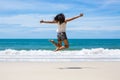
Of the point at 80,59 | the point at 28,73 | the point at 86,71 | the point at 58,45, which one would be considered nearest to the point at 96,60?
the point at 80,59

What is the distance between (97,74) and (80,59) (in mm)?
3401

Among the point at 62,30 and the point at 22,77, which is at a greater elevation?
the point at 62,30

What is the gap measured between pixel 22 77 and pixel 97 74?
64.1 inches

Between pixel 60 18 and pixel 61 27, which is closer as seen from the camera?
pixel 60 18

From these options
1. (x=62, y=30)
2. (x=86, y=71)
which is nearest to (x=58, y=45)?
(x=62, y=30)

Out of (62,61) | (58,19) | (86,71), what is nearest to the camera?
(86,71)

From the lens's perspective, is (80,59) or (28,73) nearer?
(28,73)

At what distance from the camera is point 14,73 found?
7.56 metres

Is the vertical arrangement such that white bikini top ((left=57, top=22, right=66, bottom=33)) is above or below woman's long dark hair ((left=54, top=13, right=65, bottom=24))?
below

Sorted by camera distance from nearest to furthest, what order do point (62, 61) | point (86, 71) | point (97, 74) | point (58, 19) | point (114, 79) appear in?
point (114, 79)
point (97, 74)
point (86, 71)
point (58, 19)
point (62, 61)

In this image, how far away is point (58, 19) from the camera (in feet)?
31.6

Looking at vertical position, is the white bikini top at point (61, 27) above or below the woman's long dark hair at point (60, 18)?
below

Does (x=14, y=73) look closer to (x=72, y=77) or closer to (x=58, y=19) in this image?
(x=72, y=77)

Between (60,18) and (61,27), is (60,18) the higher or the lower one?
the higher one
